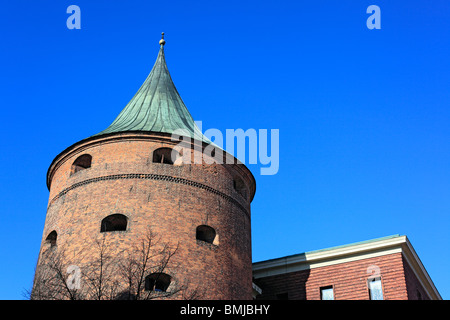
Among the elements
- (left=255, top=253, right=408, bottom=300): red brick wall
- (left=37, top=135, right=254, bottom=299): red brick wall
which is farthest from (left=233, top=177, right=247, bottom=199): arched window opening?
(left=255, top=253, right=408, bottom=300): red brick wall

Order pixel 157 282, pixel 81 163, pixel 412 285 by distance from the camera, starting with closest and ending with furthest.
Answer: pixel 157 282 → pixel 81 163 → pixel 412 285

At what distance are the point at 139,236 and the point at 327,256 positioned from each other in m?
9.44

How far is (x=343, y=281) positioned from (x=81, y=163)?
1190 centimetres

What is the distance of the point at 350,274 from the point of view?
24375 mm

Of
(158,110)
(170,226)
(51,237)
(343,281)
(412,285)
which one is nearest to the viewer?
(170,226)

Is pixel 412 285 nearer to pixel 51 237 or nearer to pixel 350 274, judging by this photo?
pixel 350 274

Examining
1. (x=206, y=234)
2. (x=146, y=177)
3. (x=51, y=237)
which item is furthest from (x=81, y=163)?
(x=206, y=234)

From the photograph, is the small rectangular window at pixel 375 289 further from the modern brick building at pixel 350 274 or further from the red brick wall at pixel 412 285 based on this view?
the red brick wall at pixel 412 285

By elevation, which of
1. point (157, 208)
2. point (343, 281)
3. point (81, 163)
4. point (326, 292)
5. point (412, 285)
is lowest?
point (326, 292)

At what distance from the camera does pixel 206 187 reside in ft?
70.3

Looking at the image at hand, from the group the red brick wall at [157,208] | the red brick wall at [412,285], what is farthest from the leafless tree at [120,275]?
the red brick wall at [412,285]
